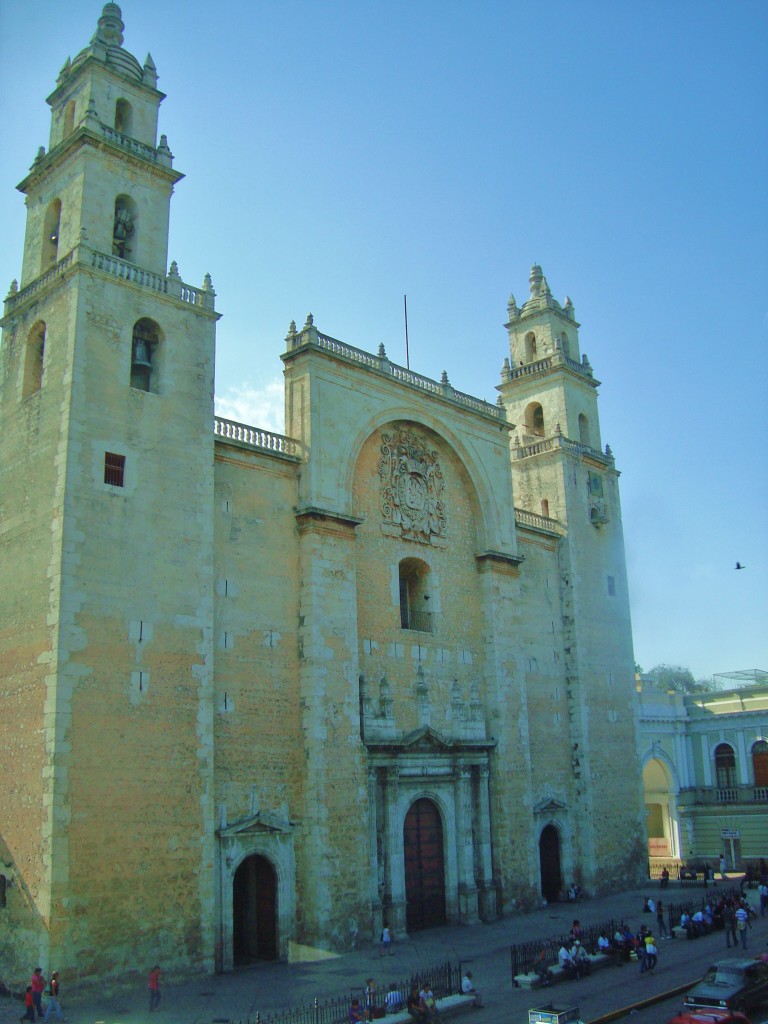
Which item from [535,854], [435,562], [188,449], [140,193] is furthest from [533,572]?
[140,193]

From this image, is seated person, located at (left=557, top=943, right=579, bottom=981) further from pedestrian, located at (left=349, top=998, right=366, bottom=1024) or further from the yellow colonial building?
the yellow colonial building

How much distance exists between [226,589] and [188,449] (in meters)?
3.81

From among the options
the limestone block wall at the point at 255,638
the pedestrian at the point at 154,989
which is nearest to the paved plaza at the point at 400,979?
the pedestrian at the point at 154,989

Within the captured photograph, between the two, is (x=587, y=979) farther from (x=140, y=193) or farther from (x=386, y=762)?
(x=140, y=193)

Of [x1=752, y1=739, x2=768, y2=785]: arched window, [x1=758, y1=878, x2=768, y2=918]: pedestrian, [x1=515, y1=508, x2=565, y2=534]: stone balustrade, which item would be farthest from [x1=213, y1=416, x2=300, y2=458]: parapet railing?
[x1=752, y1=739, x2=768, y2=785]: arched window

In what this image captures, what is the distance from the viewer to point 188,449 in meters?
24.4

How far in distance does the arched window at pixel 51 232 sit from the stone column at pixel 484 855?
2024 centimetres

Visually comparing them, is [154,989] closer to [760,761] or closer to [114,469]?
[114,469]

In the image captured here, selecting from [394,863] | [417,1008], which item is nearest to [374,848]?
[394,863]

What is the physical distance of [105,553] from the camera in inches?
865

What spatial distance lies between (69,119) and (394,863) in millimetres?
23030

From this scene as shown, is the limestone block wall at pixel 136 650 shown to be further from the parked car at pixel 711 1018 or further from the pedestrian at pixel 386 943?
the parked car at pixel 711 1018

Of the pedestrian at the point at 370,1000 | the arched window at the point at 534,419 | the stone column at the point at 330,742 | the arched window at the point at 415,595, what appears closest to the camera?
the pedestrian at the point at 370,1000

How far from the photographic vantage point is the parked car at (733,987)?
1653cm
